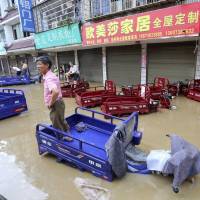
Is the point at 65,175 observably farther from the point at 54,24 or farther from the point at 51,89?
the point at 54,24

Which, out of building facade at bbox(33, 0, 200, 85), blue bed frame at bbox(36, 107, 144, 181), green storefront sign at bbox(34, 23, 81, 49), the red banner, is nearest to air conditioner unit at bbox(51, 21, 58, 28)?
building facade at bbox(33, 0, 200, 85)

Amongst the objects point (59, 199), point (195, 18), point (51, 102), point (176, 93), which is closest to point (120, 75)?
point (176, 93)

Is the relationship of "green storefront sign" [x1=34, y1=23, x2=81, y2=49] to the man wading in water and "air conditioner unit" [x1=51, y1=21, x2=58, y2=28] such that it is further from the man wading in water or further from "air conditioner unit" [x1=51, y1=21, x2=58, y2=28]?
the man wading in water

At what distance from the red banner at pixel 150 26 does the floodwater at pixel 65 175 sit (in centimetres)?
296

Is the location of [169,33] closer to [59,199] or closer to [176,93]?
[176,93]

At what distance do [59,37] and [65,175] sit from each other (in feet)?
33.8

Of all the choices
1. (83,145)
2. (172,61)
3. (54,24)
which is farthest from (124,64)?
(83,145)

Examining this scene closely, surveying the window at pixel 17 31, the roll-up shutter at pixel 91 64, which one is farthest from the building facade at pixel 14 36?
A: the roll-up shutter at pixel 91 64

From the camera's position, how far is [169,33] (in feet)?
22.7

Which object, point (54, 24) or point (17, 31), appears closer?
point (54, 24)

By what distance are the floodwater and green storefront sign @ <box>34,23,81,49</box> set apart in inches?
260

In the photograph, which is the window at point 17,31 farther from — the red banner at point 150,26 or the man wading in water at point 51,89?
the man wading in water at point 51,89

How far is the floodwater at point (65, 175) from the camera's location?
295 centimetres

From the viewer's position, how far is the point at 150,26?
744 centimetres
